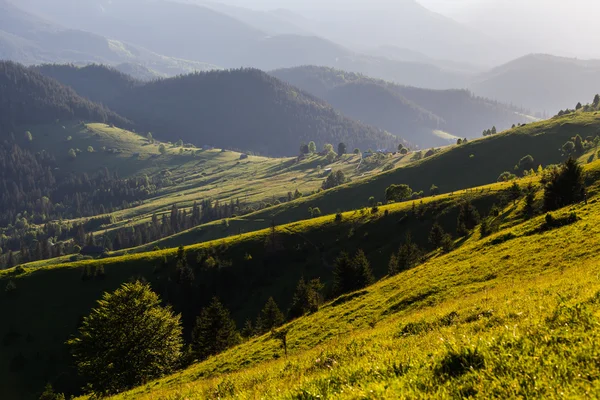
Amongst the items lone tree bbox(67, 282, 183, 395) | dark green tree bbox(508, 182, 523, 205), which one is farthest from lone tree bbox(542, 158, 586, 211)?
lone tree bbox(67, 282, 183, 395)

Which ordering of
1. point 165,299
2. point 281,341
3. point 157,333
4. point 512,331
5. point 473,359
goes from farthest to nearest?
point 165,299 → point 157,333 → point 281,341 → point 512,331 → point 473,359

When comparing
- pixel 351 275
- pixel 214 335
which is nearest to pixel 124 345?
pixel 214 335

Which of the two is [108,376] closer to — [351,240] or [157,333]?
[157,333]

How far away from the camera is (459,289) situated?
37.0 m

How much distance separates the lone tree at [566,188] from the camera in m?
72.4

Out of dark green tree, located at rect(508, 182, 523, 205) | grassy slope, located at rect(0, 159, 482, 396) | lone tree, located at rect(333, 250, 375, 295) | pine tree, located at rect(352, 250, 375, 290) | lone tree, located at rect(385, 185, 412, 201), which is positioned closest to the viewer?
pine tree, located at rect(352, 250, 375, 290)

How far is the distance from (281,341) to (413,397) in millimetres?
37275

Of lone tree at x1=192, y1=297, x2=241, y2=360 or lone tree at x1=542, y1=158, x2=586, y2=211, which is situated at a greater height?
lone tree at x1=542, y1=158, x2=586, y2=211

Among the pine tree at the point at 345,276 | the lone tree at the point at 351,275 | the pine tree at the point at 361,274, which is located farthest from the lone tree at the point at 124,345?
the pine tree at the point at 361,274

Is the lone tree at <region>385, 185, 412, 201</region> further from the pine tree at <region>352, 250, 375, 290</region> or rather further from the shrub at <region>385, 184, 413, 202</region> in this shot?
the pine tree at <region>352, 250, 375, 290</region>

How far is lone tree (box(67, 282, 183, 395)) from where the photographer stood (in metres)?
50.1

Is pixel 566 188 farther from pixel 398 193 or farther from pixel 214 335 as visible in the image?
pixel 398 193

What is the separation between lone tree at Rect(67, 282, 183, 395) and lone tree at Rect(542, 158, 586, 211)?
7511cm

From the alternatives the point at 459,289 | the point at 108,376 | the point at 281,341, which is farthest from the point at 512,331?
the point at 108,376
